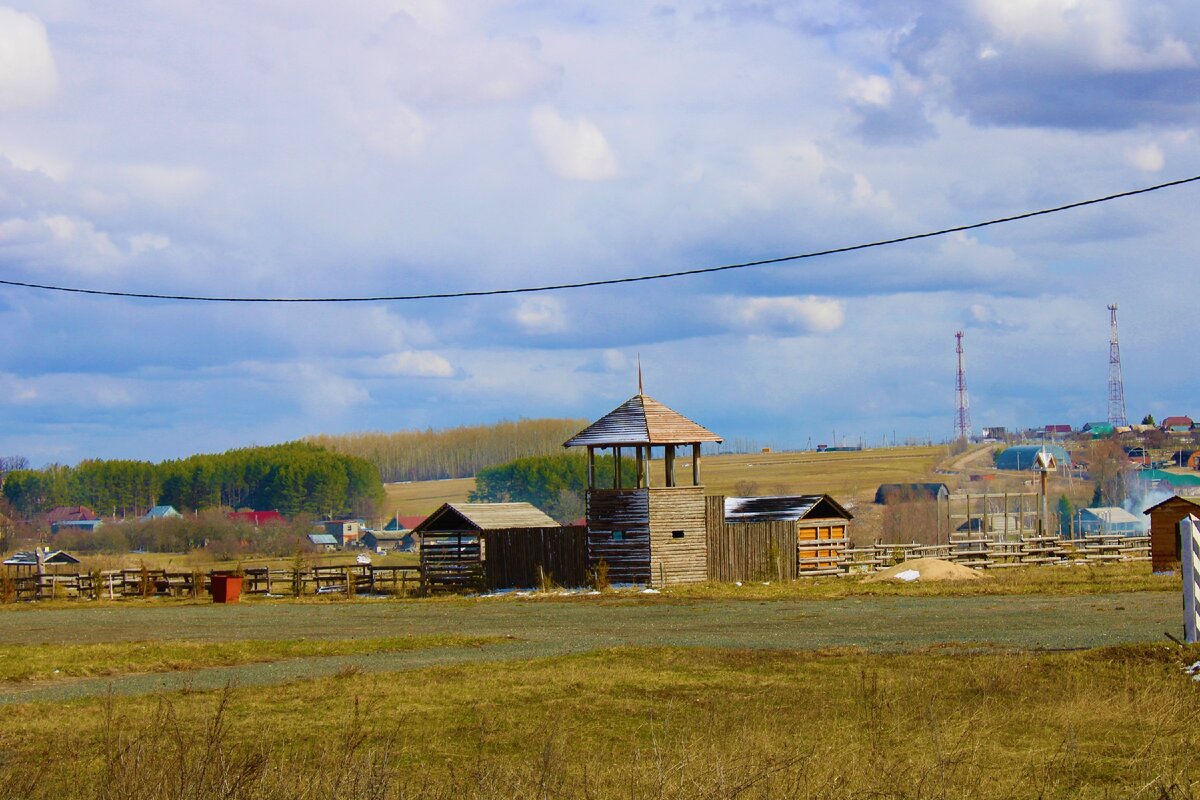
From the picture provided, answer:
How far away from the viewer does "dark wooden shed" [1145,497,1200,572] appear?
44312 millimetres

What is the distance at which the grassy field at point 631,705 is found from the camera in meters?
9.49

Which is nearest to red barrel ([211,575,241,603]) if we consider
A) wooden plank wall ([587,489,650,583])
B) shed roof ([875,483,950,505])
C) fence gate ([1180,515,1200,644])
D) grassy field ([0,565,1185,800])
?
wooden plank wall ([587,489,650,583])

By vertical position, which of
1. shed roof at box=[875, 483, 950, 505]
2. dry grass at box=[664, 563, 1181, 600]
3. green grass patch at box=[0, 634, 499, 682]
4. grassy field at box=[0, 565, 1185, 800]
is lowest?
dry grass at box=[664, 563, 1181, 600]

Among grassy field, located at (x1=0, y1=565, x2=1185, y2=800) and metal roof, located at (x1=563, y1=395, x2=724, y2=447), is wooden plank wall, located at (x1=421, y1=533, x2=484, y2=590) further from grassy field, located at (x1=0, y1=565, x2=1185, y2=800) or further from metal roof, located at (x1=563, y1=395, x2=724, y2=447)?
grassy field, located at (x1=0, y1=565, x2=1185, y2=800)

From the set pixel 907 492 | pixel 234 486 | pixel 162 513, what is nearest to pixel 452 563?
pixel 907 492

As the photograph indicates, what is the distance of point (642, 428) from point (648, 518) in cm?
305

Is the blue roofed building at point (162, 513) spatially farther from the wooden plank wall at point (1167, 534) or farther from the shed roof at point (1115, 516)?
the wooden plank wall at point (1167, 534)

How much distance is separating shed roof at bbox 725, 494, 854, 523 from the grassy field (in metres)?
15.9

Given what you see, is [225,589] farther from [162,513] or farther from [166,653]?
[162,513]

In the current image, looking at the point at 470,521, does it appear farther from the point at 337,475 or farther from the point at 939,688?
the point at 337,475

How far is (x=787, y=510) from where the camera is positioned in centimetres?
4881

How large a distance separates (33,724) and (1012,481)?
179 m

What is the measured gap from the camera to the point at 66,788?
10438 mm

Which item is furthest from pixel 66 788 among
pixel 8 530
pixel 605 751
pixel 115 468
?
pixel 115 468
